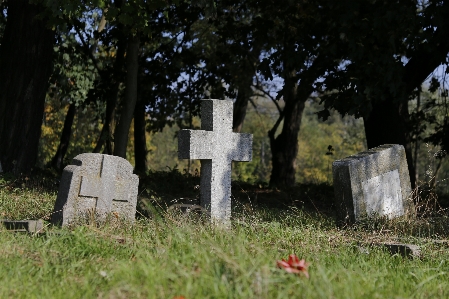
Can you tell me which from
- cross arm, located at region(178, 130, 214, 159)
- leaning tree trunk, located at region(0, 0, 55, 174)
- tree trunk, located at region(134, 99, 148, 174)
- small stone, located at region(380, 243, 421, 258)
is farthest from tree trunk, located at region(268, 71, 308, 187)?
small stone, located at region(380, 243, 421, 258)

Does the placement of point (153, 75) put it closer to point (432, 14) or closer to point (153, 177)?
point (153, 177)

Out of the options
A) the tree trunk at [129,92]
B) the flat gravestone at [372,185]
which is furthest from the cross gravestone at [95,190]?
the tree trunk at [129,92]

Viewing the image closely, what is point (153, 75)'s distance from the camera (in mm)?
19734

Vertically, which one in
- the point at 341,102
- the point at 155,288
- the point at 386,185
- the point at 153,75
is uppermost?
the point at 153,75

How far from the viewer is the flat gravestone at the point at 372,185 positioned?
9438 millimetres

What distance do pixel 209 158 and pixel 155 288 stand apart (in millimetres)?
4677

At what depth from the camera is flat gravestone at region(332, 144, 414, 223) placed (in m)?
9.44

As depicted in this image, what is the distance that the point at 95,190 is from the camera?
834 cm

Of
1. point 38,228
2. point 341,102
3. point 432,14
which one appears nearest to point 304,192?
point 341,102

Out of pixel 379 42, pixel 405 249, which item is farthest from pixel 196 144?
pixel 379 42

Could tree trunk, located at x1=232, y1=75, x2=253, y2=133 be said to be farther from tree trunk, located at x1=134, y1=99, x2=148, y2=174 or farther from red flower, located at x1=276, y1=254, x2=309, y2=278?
red flower, located at x1=276, y1=254, x2=309, y2=278

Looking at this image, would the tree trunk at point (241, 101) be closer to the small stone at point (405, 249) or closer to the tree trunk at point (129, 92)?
the tree trunk at point (129, 92)

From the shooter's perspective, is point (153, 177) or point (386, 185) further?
point (153, 177)

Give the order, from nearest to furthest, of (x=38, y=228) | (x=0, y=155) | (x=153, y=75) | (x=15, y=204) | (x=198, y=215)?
(x=38, y=228) < (x=198, y=215) < (x=15, y=204) < (x=0, y=155) < (x=153, y=75)
